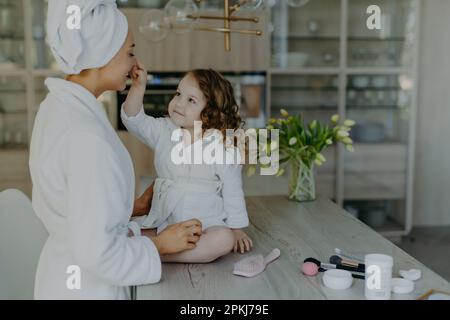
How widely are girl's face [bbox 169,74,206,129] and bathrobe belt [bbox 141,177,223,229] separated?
17 centimetres

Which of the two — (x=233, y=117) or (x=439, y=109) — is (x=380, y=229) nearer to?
(x=439, y=109)

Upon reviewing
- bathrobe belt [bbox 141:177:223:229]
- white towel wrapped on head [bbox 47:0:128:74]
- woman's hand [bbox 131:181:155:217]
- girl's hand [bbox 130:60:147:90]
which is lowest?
woman's hand [bbox 131:181:155:217]

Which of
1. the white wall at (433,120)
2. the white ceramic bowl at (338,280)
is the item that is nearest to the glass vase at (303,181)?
the white ceramic bowl at (338,280)

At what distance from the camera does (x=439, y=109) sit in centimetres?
428

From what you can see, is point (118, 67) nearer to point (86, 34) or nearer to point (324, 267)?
point (86, 34)

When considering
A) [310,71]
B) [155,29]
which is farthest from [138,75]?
[310,71]

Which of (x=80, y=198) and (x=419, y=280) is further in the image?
(x=419, y=280)

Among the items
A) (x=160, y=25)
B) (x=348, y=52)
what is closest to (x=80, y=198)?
(x=160, y=25)

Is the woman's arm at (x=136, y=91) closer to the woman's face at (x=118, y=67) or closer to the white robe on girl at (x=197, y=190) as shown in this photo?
the white robe on girl at (x=197, y=190)

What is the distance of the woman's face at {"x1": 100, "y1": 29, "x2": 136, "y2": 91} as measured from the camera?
1274mm

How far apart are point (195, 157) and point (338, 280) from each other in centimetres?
52

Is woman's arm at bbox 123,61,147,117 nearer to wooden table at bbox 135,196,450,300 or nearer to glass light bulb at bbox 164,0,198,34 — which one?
wooden table at bbox 135,196,450,300

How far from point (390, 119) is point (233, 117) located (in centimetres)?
278

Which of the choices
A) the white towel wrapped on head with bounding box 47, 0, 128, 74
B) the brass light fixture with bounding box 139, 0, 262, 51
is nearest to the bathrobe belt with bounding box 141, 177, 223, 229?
the white towel wrapped on head with bounding box 47, 0, 128, 74
